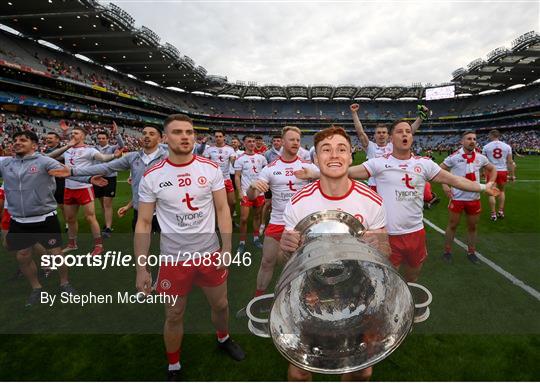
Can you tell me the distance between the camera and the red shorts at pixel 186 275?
253cm

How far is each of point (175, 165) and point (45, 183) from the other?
257 cm

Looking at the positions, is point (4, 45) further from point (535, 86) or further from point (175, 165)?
point (535, 86)

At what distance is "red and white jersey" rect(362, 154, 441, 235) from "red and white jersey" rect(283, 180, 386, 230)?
56.6 inches

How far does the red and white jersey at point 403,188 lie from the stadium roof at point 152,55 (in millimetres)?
33774

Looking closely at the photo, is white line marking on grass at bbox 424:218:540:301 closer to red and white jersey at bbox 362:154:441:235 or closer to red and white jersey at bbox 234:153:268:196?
red and white jersey at bbox 362:154:441:235

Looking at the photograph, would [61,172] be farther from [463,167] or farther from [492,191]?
[463,167]

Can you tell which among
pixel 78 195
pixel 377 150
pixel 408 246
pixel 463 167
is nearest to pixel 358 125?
pixel 463 167

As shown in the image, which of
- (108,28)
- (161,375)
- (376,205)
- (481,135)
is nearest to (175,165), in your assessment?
(376,205)

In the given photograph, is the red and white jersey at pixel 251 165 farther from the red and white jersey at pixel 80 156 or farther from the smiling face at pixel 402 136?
the smiling face at pixel 402 136

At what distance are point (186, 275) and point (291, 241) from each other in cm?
155

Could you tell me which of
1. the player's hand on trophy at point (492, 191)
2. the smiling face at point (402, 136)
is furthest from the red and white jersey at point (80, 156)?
the player's hand on trophy at point (492, 191)

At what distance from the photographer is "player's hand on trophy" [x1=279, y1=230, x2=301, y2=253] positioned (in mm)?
1360

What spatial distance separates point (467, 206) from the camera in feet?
16.1

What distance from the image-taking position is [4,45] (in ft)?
99.2
